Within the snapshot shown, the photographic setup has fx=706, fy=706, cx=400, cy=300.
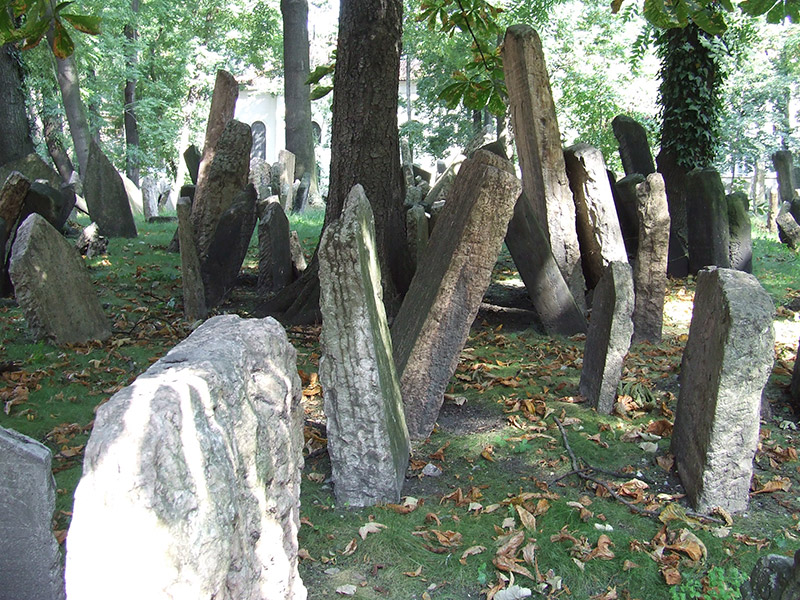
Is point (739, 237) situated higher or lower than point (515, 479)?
higher

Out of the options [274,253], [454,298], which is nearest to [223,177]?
[274,253]

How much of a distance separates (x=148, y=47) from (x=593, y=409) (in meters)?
27.9

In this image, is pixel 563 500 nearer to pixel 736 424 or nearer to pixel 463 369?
pixel 736 424

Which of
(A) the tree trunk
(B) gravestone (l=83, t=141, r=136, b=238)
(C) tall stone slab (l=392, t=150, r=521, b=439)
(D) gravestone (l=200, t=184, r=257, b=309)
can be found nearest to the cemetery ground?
(C) tall stone slab (l=392, t=150, r=521, b=439)

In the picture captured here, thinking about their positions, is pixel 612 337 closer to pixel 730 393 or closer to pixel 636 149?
pixel 730 393

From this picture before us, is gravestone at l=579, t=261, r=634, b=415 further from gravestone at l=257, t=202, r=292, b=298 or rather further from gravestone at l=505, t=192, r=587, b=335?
gravestone at l=257, t=202, r=292, b=298

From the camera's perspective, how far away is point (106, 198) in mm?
10430

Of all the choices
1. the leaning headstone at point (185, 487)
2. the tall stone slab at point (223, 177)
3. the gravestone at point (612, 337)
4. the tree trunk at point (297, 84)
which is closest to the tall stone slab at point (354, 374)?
the leaning headstone at point (185, 487)

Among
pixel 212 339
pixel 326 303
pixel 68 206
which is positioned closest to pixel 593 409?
pixel 326 303

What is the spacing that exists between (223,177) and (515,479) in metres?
5.55

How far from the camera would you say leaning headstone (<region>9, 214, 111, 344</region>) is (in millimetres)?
5848

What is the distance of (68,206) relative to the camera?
9.12 meters

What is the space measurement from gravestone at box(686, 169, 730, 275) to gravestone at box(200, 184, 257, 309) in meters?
5.16

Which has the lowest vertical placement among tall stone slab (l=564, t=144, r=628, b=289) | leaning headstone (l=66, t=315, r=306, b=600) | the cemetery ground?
the cemetery ground
